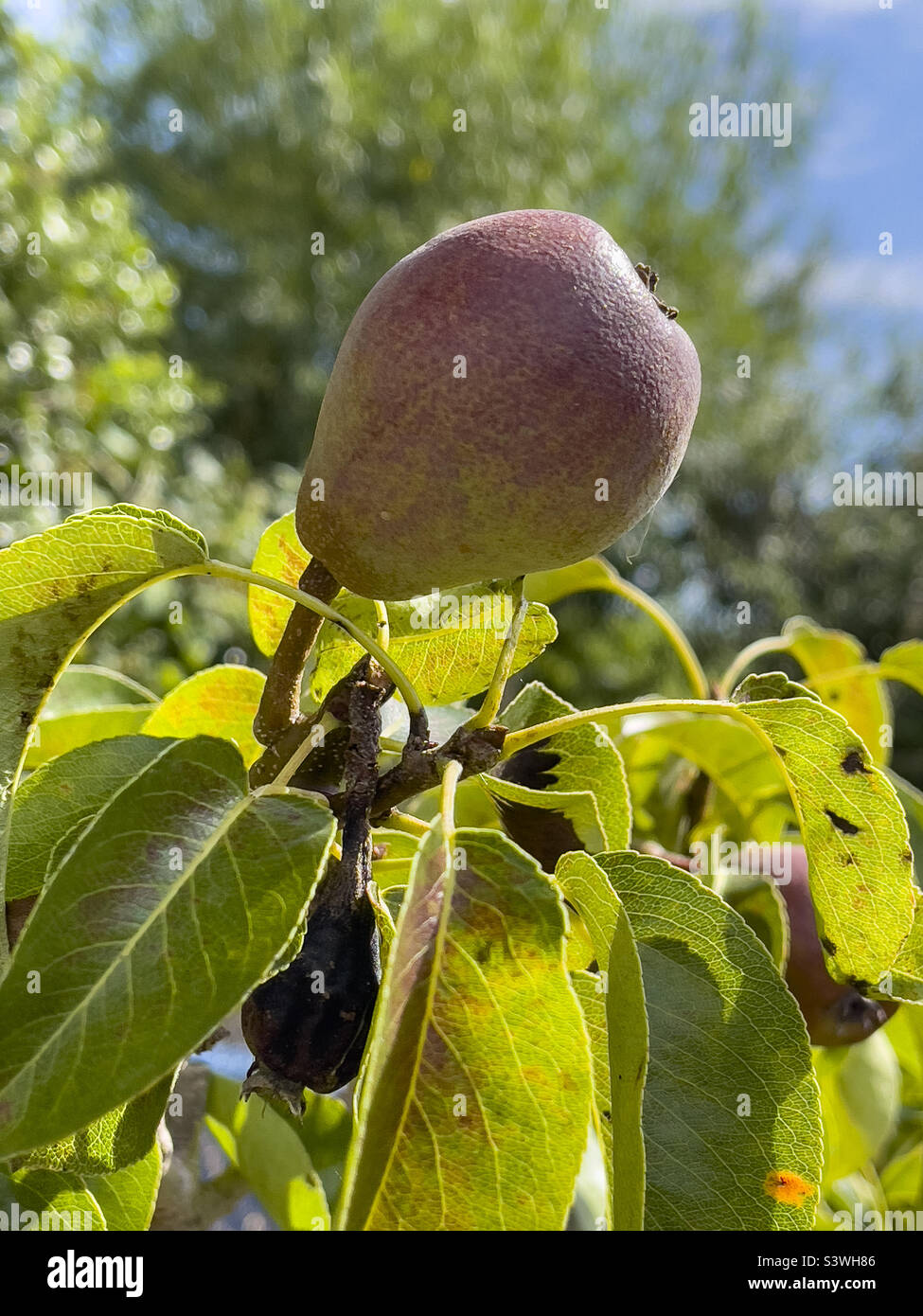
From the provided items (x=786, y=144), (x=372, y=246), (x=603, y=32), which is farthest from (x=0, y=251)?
(x=786, y=144)

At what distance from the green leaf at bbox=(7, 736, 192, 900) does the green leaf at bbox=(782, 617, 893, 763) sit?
65 cm

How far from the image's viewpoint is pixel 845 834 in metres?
0.51

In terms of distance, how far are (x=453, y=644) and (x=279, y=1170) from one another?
0.37 meters

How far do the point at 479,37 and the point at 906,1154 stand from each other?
853 cm

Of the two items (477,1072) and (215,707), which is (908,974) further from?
(215,707)

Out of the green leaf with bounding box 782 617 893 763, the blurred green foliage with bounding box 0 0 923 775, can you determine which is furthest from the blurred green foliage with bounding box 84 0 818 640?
the green leaf with bounding box 782 617 893 763

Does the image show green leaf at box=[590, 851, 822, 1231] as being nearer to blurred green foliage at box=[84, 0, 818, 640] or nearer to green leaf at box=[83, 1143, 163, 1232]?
green leaf at box=[83, 1143, 163, 1232]

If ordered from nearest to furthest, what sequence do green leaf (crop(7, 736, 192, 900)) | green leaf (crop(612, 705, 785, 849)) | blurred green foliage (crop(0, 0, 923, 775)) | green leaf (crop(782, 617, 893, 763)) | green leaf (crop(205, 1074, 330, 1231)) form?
green leaf (crop(7, 736, 192, 900))
green leaf (crop(205, 1074, 330, 1231))
green leaf (crop(612, 705, 785, 849))
green leaf (crop(782, 617, 893, 763))
blurred green foliage (crop(0, 0, 923, 775))

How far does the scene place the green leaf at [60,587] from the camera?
16.7 inches

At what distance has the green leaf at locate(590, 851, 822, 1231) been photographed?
0.48 meters

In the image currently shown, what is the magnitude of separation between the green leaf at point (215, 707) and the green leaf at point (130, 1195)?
201 mm

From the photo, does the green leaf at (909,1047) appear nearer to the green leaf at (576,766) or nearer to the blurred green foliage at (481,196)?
the green leaf at (576,766)

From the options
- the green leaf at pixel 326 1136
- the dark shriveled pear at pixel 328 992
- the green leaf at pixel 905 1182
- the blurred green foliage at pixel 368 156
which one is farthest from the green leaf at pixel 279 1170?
the blurred green foliage at pixel 368 156

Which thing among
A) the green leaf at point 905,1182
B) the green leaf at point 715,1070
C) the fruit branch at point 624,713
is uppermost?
the fruit branch at point 624,713
